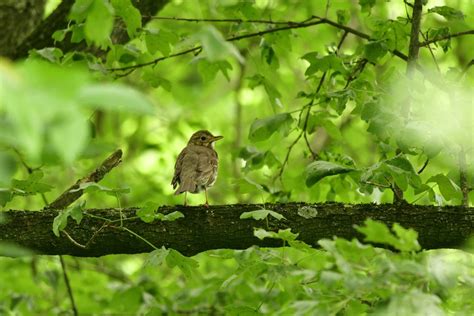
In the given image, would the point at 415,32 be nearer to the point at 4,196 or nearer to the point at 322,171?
the point at 322,171

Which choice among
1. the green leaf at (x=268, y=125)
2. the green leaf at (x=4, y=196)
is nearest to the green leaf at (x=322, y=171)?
the green leaf at (x=268, y=125)

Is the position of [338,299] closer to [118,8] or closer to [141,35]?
[118,8]

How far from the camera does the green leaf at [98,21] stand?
2.80m

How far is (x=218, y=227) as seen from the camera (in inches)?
184

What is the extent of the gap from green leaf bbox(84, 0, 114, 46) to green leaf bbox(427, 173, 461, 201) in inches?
98.8

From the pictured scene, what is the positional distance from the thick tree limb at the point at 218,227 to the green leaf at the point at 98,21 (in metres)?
1.87

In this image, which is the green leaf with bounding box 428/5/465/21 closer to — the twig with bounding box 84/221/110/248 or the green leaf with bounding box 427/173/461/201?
the green leaf with bounding box 427/173/461/201

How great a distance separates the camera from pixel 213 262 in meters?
12.1

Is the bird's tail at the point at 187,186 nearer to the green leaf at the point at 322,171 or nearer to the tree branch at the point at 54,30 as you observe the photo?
the tree branch at the point at 54,30

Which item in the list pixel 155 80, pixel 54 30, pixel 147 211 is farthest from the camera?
pixel 54 30

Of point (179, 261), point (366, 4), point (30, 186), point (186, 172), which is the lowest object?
point (179, 261)

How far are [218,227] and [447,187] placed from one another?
4.41 ft

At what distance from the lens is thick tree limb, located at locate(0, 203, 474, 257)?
4.57 meters

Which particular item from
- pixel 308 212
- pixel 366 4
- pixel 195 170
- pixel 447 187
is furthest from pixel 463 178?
pixel 195 170
